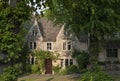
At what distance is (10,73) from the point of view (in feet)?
42.6

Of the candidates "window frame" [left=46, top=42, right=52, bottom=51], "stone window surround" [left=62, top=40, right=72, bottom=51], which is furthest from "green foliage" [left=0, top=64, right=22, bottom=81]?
"window frame" [left=46, top=42, right=52, bottom=51]

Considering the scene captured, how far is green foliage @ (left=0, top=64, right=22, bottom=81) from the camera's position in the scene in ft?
41.9

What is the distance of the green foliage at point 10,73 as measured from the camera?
12.8 metres

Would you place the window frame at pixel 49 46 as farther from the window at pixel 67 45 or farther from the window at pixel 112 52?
the window at pixel 112 52

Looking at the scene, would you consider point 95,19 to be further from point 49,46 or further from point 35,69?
point 49,46

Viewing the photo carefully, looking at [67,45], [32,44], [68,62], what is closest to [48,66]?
[68,62]

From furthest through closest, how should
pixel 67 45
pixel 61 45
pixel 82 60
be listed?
pixel 61 45 < pixel 67 45 < pixel 82 60

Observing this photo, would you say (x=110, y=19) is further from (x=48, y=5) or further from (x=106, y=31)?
A: (x=48, y=5)

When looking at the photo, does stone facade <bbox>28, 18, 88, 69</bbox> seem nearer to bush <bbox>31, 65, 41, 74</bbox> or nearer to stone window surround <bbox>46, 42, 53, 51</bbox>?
stone window surround <bbox>46, 42, 53, 51</bbox>

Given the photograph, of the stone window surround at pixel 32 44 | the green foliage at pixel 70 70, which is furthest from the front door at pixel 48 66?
the stone window surround at pixel 32 44

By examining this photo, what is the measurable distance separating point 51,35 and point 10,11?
4820 cm

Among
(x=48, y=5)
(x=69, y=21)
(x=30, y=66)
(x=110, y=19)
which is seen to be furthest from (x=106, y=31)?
(x=30, y=66)

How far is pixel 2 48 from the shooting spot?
1236 cm

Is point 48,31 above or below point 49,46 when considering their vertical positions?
above
